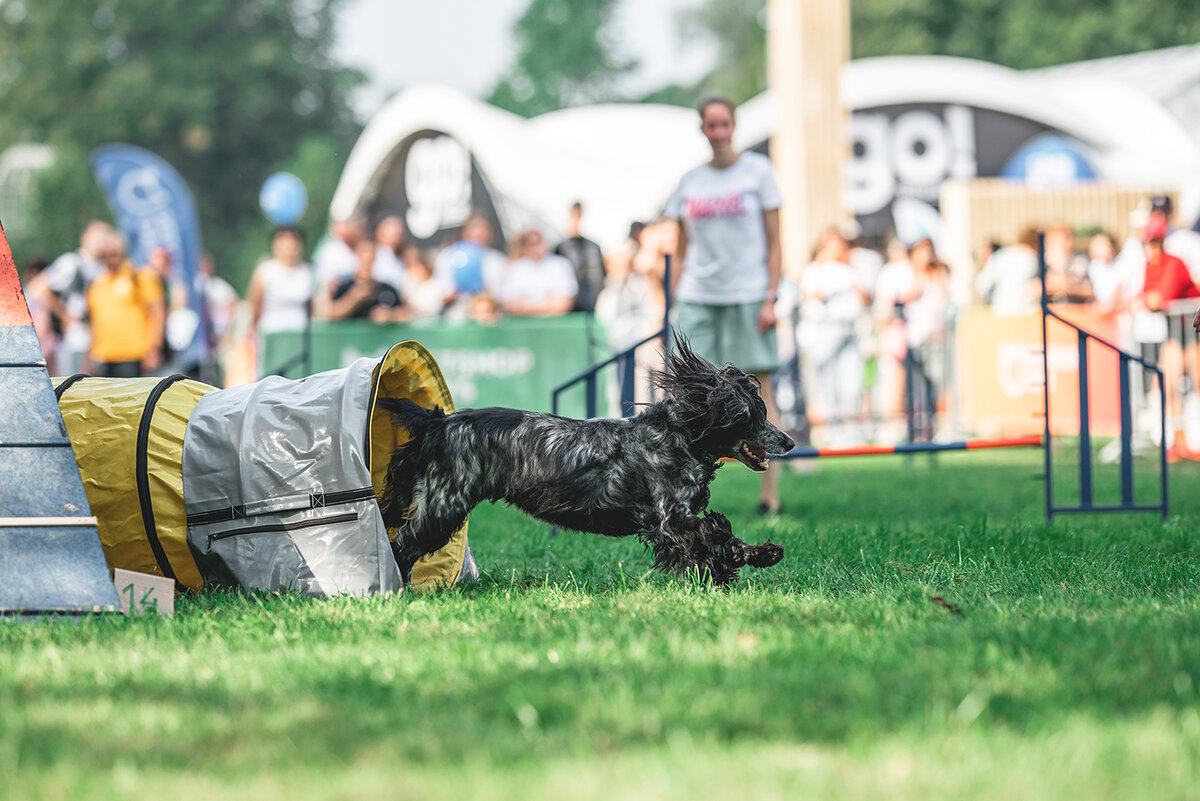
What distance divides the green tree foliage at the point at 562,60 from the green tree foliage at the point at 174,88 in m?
18.3

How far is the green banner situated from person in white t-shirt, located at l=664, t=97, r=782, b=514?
11.7 feet

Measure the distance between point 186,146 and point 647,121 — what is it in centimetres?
Answer: 3293

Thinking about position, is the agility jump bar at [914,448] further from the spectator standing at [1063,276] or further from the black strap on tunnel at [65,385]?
the spectator standing at [1063,276]

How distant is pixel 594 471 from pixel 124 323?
800 cm

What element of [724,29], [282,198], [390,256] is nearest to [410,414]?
[390,256]

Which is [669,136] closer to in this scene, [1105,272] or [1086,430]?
[1105,272]

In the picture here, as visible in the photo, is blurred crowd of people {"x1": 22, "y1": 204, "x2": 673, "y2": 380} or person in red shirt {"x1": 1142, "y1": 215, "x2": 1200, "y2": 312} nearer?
person in red shirt {"x1": 1142, "y1": 215, "x2": 1200, "y2": 312}

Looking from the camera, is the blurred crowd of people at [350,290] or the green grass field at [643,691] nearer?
the green grass field at [643,691]

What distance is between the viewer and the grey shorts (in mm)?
7535

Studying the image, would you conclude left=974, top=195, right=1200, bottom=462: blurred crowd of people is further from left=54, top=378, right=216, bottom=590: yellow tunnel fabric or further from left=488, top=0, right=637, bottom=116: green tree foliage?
left=488, top=0, right=637, bottom=116: green tree foliage

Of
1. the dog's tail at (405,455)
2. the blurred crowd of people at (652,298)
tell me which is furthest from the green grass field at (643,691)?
the blurred crowd of people at (652,298)

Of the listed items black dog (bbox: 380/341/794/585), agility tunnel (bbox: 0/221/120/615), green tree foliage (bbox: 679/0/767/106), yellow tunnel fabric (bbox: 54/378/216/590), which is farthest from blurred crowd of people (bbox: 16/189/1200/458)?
green tree foliage (bbox: 679/0/767/106)

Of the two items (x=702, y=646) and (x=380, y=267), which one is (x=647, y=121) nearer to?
(x=380, y=267)

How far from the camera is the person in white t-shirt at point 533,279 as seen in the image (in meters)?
12.6
